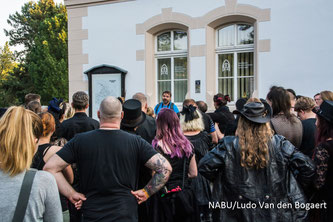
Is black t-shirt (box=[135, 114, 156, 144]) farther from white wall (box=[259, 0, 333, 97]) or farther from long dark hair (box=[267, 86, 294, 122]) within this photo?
white wall (box=[259, 0, 333, 97])

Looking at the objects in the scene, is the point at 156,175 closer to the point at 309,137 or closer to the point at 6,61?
the point at 309,137

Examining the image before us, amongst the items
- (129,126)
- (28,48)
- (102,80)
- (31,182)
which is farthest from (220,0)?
(28,48)

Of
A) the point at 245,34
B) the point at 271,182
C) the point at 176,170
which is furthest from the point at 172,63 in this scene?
the point at 271,182

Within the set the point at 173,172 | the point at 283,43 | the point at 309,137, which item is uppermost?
the point at 283,43

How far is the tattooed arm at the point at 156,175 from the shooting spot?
2766mm

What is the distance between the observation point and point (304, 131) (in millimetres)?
4023

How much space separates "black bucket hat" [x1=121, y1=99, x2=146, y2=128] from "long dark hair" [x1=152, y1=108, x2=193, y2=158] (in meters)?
0.29

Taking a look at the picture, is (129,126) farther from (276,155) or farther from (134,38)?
(134,38)

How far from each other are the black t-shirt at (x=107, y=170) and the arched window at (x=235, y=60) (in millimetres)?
7230

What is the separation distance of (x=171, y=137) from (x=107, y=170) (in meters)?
1.04

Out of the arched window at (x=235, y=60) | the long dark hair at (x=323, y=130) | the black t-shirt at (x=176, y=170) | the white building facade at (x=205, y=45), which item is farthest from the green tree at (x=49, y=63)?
the long dark hair at (x=323, y=130)

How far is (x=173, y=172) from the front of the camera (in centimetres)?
347

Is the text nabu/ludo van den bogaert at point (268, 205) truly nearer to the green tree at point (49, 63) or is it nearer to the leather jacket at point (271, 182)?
the leather jacket at point (271, 182)

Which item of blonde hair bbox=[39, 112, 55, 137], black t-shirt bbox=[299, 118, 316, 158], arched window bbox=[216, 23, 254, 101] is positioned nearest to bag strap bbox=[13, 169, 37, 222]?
blonde hair bbox=[39, 112, 55, 137]
